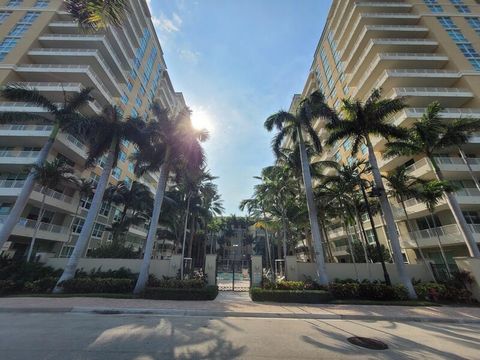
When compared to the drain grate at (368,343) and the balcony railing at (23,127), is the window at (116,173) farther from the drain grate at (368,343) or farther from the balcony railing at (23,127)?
the drain grate at (368,343)

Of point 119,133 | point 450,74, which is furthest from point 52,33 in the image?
point 450,74

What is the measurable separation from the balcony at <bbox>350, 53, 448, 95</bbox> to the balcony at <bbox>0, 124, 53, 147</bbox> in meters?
39.8

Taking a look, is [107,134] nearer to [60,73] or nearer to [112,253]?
[112,253]

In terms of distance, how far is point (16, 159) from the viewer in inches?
874

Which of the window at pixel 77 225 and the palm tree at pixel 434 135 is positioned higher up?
the palm tree at pixel 434 135

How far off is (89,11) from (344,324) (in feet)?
47.2

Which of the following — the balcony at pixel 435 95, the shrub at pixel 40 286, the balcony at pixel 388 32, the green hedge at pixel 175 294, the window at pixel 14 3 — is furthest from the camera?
the window at pixel 14 3

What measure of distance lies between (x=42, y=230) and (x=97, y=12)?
26.0 metres

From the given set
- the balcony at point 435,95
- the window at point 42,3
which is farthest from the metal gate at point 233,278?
the window at point 42,3

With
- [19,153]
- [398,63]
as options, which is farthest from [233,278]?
[398,63]

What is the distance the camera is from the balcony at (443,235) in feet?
63.5

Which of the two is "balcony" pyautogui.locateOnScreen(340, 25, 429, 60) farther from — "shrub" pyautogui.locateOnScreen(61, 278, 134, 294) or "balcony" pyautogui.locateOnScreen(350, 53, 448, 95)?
"shrub" pyautogui.locateOnScreen(61, 278, 134, 294)

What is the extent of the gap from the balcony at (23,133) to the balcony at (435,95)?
131 ft

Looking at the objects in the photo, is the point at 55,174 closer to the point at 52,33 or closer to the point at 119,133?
the point at 119,133
